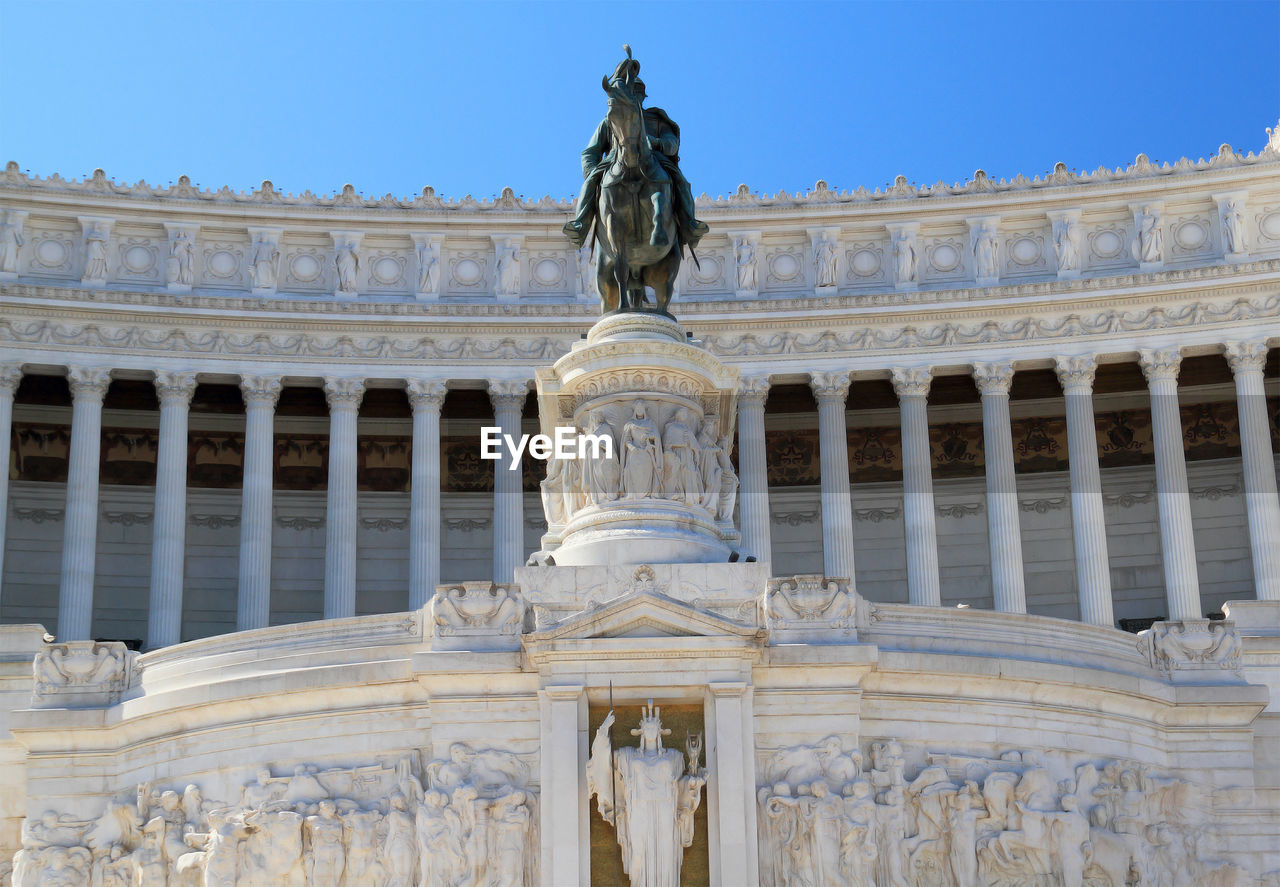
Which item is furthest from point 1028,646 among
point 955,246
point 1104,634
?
point 955,246

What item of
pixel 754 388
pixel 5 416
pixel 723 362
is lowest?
pixel 723 362

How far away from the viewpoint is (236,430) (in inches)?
2445

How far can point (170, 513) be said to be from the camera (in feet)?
182

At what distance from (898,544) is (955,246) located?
32.8 ft

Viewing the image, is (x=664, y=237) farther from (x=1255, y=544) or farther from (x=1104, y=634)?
(x=1255, y=544)

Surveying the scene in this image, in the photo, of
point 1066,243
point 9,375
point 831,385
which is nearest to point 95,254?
point 9,375

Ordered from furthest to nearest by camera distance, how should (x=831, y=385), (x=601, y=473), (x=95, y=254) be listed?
(x=831, y=385) < (x=95, y=254) < (x=601, y=473)

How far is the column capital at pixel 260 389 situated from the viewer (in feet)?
189

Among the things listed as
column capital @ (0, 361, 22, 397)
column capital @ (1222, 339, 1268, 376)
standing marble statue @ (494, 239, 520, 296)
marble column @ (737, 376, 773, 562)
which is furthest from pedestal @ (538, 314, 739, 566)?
column capital @ (0, 361, 22, 397)

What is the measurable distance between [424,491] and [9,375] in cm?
1301

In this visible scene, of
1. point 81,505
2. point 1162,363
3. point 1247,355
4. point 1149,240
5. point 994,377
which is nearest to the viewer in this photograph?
point 81,505

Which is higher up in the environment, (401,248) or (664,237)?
(401,248)

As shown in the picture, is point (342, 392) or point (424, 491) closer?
point (424, 491)

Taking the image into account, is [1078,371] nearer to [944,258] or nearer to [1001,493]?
[1001,493]
